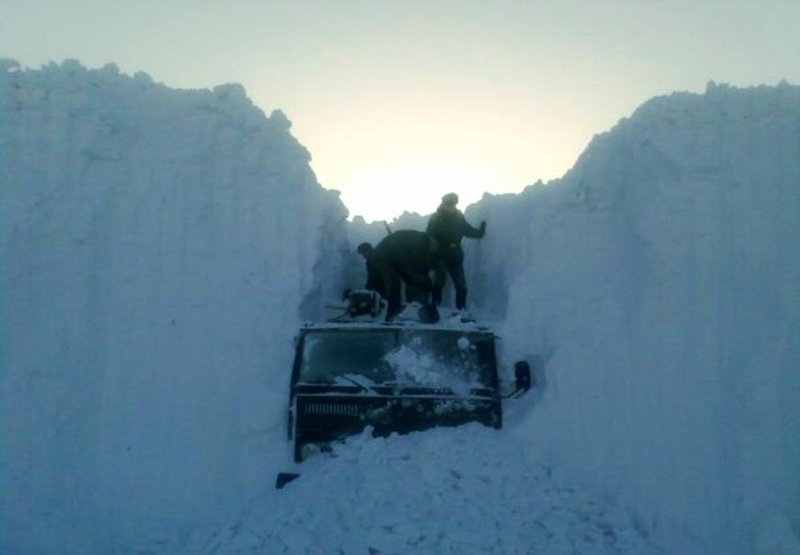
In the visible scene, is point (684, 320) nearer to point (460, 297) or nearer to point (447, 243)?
point (460, 297)

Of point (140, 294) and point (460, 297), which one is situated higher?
point (140, 294)

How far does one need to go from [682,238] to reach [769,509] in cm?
267

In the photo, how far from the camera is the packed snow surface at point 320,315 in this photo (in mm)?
6445

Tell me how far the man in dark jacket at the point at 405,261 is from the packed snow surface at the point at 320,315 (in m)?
0.86

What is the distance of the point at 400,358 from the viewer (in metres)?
7.26

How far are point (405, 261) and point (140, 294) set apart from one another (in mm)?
3146

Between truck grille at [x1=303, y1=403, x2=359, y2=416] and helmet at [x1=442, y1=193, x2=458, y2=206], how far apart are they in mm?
3727

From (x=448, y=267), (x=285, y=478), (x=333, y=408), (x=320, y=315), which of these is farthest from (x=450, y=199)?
(x=285, y=478)

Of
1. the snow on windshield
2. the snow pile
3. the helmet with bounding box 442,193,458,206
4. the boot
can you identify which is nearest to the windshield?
the snow on windshield

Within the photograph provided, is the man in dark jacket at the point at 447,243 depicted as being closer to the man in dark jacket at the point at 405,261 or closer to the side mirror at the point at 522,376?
the man in dark jacket at the point at 405,261

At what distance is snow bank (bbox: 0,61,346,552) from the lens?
28.3 feet

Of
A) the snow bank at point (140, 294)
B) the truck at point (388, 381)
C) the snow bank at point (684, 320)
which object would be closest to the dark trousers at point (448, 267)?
the snow bank at point (684, 320)

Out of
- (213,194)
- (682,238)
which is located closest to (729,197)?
(682,238)

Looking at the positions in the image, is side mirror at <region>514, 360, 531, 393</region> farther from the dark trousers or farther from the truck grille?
the dark trousers
